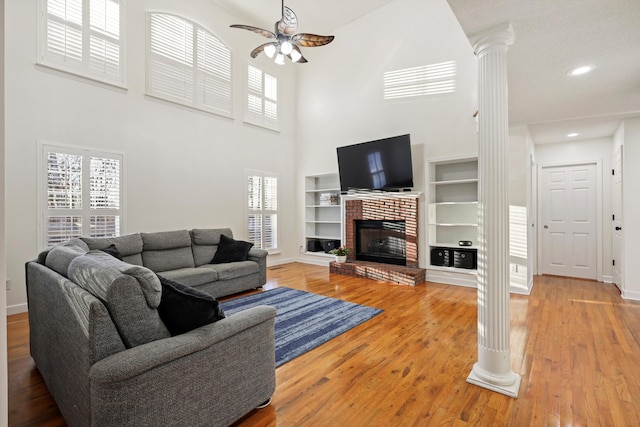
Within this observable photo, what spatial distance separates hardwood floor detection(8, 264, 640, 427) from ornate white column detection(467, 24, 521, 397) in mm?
201

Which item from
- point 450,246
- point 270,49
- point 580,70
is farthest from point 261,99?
point 580,70

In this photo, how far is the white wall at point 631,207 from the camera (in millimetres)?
4031

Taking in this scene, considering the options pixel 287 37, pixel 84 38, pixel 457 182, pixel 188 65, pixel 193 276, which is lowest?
pixel 193 276

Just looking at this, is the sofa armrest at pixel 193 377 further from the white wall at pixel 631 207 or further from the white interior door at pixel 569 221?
the white interior door at pixel 569 221

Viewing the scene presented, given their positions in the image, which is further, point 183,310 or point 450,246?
point 450,246

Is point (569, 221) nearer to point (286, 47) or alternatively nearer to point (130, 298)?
point (286, 47)

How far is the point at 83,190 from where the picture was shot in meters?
4.03

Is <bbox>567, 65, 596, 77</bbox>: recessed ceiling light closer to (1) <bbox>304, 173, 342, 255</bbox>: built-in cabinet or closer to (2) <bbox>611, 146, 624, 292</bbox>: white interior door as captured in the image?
(2) <bbox>611, 146, 624, 292</bbox>: white interior door

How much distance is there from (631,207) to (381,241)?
Answer: 3.58 metres

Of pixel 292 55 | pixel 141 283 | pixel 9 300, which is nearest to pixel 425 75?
pixel 292 55

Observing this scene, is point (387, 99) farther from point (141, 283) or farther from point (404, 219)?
point (141, 283)

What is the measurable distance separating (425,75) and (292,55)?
2.56 meters

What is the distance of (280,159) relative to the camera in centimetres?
688

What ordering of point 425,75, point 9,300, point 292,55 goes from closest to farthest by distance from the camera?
point 9,300 < point 292,55 < point 425,75
